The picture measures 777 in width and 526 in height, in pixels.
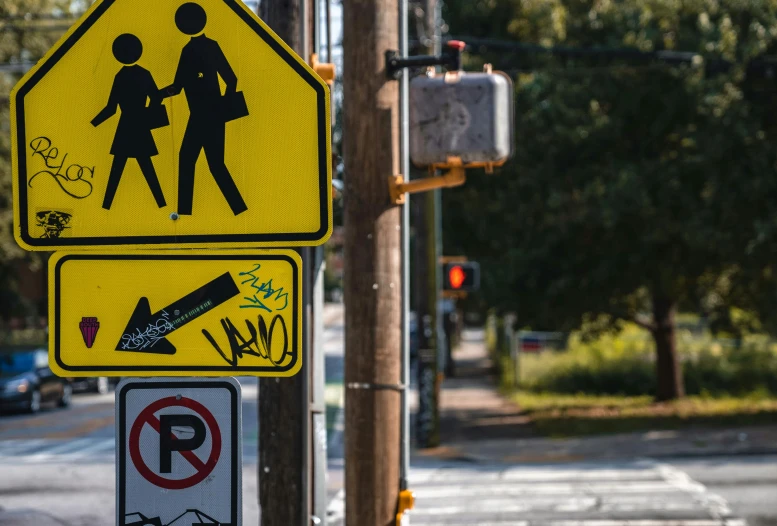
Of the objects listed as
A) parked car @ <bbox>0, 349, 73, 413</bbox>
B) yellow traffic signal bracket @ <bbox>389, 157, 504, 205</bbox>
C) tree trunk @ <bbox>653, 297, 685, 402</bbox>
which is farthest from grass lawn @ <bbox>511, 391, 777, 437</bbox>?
yellow traffic signal bracket @ <bbox>389, 157, 504, 205</bbox>

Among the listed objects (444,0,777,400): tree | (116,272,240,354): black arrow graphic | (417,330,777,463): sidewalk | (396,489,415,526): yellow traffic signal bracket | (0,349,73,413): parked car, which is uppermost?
(444,0,777,400): tree

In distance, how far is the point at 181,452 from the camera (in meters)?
2.93

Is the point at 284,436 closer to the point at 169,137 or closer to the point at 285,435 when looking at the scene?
the point at 285,435

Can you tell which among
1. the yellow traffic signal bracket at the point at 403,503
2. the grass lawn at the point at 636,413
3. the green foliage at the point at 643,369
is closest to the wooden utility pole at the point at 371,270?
the yellow traffic signal bracket at the point at 403,503

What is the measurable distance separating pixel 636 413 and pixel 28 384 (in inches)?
574

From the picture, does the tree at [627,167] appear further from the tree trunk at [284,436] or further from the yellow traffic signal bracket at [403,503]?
the tree trunk at [284,436]

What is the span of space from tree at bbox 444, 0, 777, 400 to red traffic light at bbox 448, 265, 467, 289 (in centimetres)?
194

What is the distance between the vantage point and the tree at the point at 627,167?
717 inches

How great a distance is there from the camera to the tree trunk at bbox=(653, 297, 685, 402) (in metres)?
22.2

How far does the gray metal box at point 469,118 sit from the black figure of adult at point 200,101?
274cm

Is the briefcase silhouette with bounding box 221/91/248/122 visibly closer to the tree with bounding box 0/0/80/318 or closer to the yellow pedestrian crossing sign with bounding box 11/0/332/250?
the yellow pedestrian crossing sign with bounding box 11/0/332/250

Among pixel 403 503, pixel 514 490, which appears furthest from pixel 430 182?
pixel 514 490

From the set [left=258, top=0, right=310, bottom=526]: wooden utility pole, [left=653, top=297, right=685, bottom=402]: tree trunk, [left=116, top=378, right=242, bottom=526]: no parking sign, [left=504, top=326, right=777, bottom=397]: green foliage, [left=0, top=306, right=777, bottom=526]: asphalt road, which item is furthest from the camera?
[left=504, top=326, right=777, bottom=397]: green foliage

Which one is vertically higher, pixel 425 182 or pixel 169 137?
pixel 425 182
